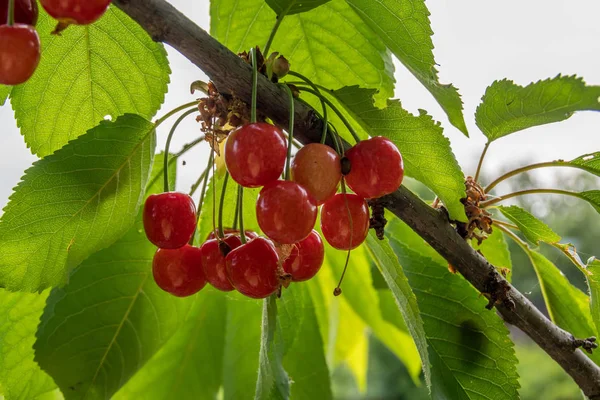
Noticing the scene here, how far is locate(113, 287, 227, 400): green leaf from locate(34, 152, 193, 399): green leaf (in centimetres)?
18

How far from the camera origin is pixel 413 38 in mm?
714

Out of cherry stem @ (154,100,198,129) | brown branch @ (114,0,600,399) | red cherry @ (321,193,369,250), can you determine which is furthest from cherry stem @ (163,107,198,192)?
red cherry @ (321,193,369,250)

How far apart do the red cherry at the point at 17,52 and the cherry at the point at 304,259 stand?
0.34 meters

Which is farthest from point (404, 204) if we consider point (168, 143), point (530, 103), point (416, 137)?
point (168, 143)

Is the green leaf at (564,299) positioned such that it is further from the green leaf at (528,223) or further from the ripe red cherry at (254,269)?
the ripe red cherry at (254,269)

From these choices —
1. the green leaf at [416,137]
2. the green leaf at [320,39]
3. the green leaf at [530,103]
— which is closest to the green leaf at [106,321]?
the green leaf at [320,39]

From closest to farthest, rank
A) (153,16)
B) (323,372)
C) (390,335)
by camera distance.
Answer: (153,16) < (323,372) < (390,335)

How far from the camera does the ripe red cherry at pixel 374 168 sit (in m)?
0.65

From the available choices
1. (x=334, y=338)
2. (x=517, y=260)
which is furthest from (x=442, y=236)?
(x=517, y=260)

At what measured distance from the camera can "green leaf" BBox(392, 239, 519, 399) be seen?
2.97ft

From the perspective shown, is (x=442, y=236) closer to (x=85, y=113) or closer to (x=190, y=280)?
(x=190, y=280)

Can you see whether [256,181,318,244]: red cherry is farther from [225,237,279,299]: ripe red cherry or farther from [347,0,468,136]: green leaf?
[347,0,468,136]: green leaf

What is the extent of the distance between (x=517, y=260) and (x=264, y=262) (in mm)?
7476

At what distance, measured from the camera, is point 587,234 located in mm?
9211
